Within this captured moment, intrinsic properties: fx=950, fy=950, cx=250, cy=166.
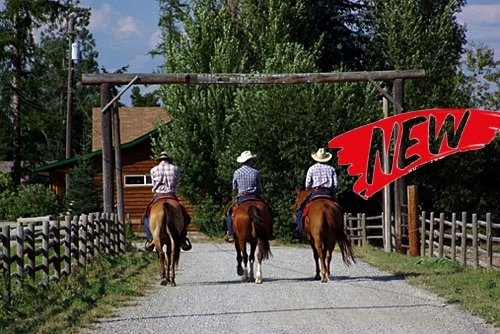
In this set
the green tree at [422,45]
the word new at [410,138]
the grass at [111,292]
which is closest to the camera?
the grass at [111,292]

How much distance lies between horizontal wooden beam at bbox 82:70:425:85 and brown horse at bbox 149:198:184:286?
28.7 ft

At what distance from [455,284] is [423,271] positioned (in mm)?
3026

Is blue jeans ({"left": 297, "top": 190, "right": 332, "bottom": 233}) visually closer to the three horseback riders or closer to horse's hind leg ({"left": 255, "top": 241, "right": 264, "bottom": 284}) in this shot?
the three horseback riders

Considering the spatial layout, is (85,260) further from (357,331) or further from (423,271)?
(357,331)

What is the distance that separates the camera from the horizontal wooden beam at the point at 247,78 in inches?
974

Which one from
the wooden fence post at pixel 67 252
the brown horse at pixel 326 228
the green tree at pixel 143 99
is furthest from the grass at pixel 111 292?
the green tree at pixel 143 99

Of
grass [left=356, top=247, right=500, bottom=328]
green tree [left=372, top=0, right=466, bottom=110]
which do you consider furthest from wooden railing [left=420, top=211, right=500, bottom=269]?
green tree [left=372, top=0, right=466, bottom=110]

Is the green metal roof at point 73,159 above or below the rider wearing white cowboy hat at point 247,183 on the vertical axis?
above

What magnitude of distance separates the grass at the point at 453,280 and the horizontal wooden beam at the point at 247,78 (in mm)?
4873

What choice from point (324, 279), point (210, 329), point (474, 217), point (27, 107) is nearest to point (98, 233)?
point (324, 279)

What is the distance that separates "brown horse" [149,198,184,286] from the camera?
16.4 metres

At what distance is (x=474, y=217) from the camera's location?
1898 centimetres

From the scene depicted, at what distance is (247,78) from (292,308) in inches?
508

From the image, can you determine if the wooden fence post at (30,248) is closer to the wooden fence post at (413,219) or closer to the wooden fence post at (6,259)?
the wooden fence post at (6,259)
